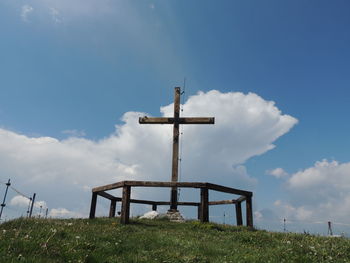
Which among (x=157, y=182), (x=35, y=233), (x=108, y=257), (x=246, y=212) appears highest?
(x=157, y=182)

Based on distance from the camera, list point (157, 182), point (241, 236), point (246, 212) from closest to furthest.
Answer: point (241, 236) → point (157, 182) → point (246, 212)

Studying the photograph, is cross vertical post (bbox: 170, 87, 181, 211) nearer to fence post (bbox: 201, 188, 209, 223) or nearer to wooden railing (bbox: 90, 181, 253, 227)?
wooden railing (bbox: 90, 181, 253, 227)

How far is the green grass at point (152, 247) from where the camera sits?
6.76 m

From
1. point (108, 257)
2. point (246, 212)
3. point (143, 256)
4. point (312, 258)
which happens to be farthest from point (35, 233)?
point (246, 212)

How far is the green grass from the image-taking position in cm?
676

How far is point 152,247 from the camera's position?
28.3ft

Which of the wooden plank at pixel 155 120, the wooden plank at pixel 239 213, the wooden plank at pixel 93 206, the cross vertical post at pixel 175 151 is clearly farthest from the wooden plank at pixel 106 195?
the wooden plank at pixel 239 213

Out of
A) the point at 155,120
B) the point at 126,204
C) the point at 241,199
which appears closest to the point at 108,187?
the point at 126,204

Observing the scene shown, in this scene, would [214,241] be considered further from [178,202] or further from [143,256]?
[178,202]

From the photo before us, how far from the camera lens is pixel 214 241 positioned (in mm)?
9727

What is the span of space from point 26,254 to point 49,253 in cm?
48

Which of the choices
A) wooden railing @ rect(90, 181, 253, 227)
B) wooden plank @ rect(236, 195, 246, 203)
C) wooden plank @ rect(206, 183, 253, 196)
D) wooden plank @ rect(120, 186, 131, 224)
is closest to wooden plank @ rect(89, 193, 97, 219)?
wooden railing @ rect(90, 181, 253, 227)

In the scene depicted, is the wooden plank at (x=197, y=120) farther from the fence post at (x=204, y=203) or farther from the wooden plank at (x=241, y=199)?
the fence post at (x=204, y=203)

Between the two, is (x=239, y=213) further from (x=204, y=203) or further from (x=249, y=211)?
(x=204, y=203)
